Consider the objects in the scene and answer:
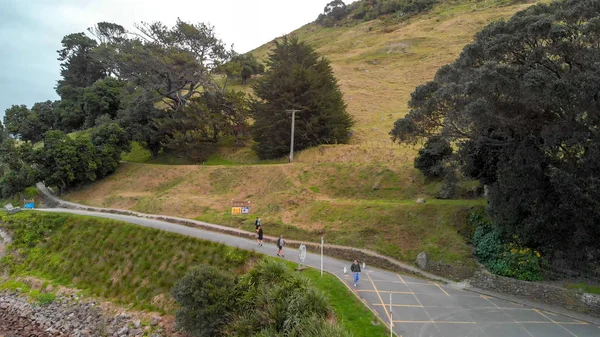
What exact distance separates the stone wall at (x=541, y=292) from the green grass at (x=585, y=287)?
20cm

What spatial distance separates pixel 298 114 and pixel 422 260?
24210 millimetres

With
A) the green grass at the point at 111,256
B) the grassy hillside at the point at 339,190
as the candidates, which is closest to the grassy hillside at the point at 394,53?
the grassy hillside at the point at 339,190

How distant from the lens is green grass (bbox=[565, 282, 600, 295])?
15163mm

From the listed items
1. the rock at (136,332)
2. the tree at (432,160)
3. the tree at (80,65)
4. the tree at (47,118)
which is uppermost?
the tree at (80,65)

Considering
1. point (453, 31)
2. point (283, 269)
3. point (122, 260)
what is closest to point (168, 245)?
point (122, 260)

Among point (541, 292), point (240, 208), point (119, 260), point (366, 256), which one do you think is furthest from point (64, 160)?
point (541, 292)

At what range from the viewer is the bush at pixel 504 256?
1688cm

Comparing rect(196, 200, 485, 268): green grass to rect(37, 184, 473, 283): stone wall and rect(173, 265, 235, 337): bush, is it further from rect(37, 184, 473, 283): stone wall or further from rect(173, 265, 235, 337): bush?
rect(173, 265, 235, 337): bush

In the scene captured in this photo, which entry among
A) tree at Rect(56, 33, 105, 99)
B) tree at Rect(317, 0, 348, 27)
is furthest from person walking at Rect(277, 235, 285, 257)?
tree at Rect(317, 0, 348, 27)

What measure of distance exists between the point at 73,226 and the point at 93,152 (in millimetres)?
14705

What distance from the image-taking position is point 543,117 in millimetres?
16719

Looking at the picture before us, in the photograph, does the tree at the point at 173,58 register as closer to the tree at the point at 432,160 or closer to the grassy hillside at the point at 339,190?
the grassy hillside at the point at 339,190

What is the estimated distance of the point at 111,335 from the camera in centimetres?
1791

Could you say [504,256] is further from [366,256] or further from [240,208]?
[240,208]
